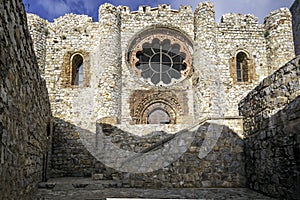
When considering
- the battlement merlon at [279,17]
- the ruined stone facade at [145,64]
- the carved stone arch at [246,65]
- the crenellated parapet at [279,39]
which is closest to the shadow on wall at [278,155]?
the ruined stone facade at [145,64]

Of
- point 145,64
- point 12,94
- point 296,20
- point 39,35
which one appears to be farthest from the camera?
point 296,20

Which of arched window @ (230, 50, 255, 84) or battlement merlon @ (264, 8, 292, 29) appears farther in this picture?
arched window @ (230, 50, 255, 84)

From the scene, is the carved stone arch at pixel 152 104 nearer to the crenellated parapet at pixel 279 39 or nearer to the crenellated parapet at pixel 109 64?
the crenellated parapet at pixel 109 64

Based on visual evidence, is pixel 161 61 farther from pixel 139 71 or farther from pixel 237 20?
pixel 237 20

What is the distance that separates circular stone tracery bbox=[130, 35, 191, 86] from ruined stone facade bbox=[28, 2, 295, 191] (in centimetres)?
5

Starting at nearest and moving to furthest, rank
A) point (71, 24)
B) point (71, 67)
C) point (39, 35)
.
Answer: point (39, 35) → point (71, 67) → point (71, 24)

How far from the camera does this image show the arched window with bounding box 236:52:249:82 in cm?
1292

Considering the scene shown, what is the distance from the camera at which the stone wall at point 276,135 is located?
4395 mm

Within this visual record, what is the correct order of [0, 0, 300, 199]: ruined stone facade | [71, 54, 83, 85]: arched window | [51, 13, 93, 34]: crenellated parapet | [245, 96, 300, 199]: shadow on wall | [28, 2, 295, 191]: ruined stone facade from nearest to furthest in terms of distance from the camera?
[245, 96, 300, 199]: shadow on wall → [0, 0, 300, 199]: ruined stone facade → [28, 2, 295, 191]: ruined stone facade → [71, 54, 83, 85]: arched window → [51, 13, 93, 34]: crenellated parapet

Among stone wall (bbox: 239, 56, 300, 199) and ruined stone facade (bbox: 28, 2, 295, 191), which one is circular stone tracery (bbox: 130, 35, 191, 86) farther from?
stone wall (bbox: 239, 56, 300, 199)

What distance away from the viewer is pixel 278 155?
486cm

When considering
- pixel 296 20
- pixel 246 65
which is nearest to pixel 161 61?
pixel 246 65

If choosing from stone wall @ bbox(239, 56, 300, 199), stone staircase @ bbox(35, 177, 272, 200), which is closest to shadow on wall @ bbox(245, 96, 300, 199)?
stone wall @ bbox(239, 56, 300, 199)

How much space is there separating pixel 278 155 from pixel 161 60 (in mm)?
9002
